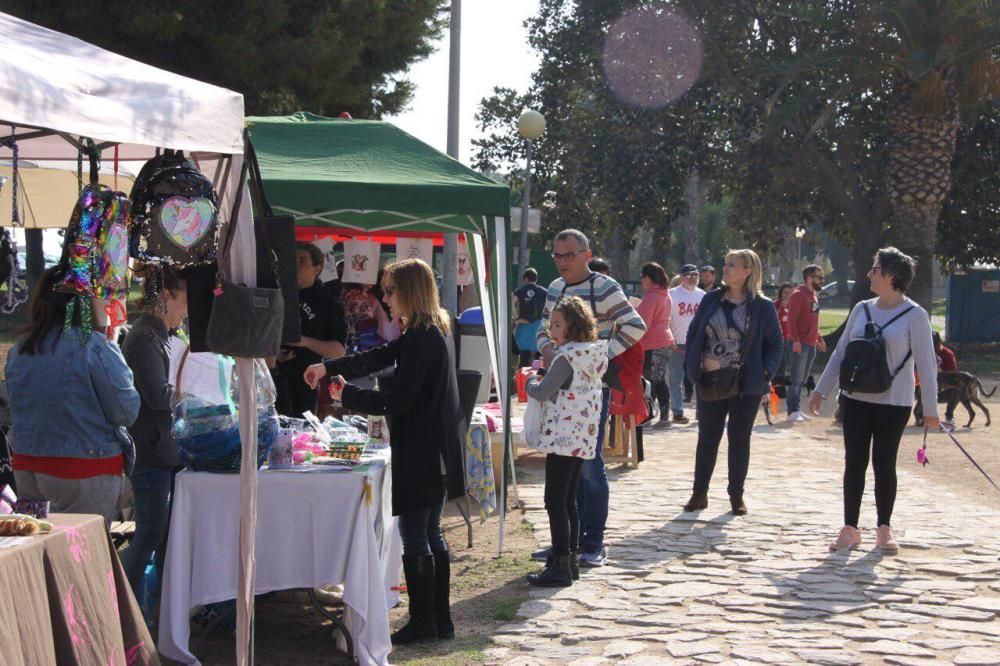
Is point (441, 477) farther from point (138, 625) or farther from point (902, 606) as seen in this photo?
point (902, 606)

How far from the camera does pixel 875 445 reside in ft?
24.5

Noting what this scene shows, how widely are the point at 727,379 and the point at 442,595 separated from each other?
10.8 feet

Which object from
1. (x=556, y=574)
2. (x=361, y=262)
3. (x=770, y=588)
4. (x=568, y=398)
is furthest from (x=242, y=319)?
(x=361, y=262)

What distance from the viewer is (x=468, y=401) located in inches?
294

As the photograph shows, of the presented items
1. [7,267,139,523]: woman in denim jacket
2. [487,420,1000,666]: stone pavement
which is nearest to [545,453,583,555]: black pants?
[487,420,1000,666]: stone pavement

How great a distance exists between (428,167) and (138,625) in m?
3.94

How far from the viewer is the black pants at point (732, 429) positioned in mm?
8555

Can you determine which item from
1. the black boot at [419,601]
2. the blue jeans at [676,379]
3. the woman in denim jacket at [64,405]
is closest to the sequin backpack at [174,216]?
the woman in denim jacket at [64,405]

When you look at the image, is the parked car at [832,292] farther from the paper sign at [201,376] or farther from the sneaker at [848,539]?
the paper sign at [201,376]

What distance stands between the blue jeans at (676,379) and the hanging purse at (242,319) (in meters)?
9.44

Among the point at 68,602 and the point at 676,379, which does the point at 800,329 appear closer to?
the point at 676,379

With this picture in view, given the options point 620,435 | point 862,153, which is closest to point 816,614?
point 620,435

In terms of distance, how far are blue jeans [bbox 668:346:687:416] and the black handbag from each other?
507cm

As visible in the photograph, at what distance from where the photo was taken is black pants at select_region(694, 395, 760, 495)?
8555mm
